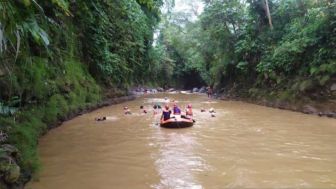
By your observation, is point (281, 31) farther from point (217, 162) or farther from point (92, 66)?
point (217, 162)

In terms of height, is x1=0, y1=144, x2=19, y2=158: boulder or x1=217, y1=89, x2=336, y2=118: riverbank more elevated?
x1=217, y1=89, x2=336, y2=118: riverbank

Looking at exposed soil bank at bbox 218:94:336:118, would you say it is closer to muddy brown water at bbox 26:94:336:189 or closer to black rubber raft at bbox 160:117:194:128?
muddy brown water at bbox 26:94:336:189

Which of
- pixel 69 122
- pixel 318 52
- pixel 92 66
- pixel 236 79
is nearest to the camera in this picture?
pixel 69 122

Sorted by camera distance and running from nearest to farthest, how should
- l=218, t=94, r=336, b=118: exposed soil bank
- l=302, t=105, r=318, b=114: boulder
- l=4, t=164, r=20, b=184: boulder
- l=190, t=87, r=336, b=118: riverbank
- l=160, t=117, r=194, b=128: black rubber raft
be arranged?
l=4, t=164, r=20, b=184: boulder → l=160, t=117, r=194, b=128: black rubber raft → l=218, t=94, r=336, b=118: exposed soil bank → l=190, t=87, r=336, b=118: riverbank → l=302, t=105, r=318, b=114: boulder

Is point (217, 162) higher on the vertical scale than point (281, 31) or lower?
lower

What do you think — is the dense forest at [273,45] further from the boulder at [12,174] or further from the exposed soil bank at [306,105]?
the boulder at [12,174]

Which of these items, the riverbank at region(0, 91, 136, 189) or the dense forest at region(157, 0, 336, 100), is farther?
the dense forest at region(157, 0, 336, 100)

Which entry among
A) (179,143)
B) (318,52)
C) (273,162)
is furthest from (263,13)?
(273,162)

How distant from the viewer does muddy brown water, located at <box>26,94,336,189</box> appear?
23.3ft

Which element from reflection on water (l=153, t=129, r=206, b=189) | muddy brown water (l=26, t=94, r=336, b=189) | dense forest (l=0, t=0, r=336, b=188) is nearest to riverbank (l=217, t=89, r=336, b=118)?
dense forest (l=0, t=0, r=336, b=188)

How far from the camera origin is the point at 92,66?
21469 mm

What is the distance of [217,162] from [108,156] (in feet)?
8.48

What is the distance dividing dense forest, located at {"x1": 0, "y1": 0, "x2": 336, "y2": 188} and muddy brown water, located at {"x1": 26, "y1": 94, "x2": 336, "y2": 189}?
813 millimetres

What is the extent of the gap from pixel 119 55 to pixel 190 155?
1650 centimetres
